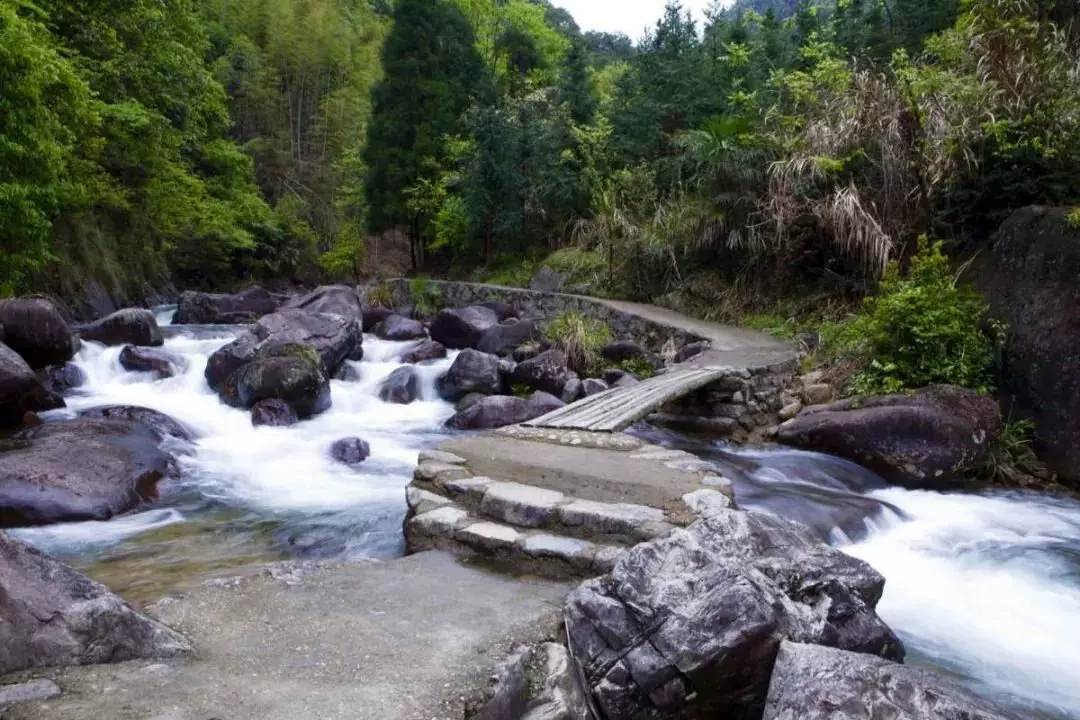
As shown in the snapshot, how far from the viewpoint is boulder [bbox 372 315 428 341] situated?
1365 centimetres

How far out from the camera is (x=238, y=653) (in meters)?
2.77

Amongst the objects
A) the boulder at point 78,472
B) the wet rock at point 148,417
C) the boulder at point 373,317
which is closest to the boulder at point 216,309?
the boulder at point 373,317

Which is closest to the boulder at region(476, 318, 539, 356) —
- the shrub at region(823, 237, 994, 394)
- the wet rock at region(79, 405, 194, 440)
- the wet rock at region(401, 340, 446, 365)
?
the wet rock at region(401, 340, 446, 365)

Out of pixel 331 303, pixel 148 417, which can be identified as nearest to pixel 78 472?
pixel 148 417

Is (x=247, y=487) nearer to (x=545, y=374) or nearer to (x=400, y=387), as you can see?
(x=400, y=387)

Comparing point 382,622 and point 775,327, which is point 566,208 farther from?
point 382,622

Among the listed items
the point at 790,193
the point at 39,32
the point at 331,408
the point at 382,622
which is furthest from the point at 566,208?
the point at 382,622

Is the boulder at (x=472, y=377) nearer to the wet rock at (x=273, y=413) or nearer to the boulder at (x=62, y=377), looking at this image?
the wet rock at (x=273, y=413)

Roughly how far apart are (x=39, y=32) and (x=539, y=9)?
23.5 m

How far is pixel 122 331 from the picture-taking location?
11.5 meters

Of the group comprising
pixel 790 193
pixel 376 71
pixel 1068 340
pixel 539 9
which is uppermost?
pixel 539 9

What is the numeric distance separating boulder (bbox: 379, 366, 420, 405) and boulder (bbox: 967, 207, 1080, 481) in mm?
6790

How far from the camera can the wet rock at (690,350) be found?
975 cm

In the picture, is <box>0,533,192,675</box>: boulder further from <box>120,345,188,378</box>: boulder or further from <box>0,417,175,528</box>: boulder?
<box>120,345,188,378</box>: boulder
